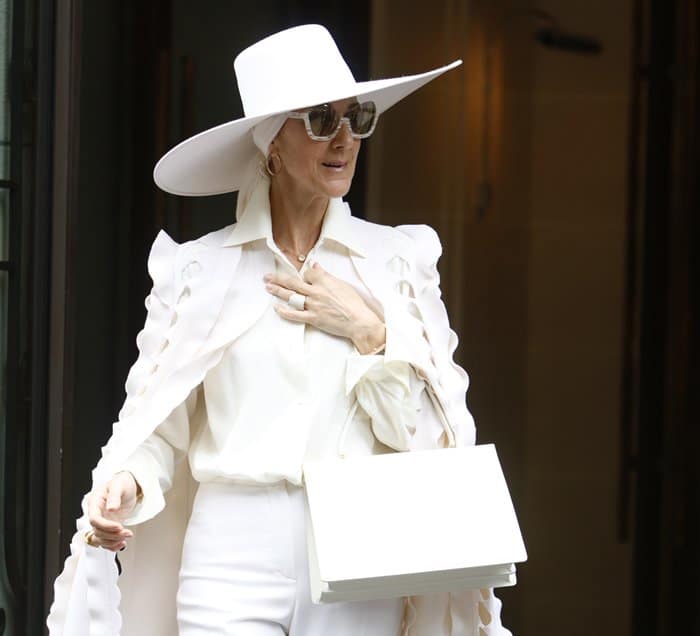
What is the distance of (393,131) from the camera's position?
257 inches

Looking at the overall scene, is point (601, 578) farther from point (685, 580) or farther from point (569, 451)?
point (685, 580)

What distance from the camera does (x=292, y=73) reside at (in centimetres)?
322

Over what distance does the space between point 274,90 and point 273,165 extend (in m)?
0.16

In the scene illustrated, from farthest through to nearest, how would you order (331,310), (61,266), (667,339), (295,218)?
(667,339) → (61,266) → (295,218) → (331,310)

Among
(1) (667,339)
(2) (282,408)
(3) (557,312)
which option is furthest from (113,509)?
(3) (557,312)

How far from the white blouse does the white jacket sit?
0.04 m

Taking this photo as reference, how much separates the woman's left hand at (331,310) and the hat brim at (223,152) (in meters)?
0.27

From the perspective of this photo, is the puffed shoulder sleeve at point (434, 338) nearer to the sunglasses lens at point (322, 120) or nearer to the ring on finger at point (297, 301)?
the ring on finger at point (297, 301)

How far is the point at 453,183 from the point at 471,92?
1.22ft

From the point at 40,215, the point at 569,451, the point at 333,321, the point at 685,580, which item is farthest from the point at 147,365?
the point at 569,451

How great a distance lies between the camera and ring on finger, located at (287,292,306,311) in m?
3.23

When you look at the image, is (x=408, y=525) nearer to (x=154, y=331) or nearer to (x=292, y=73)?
(x=154, y=331)

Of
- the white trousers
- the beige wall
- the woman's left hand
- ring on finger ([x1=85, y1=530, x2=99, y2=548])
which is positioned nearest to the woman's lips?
the woman's left hand

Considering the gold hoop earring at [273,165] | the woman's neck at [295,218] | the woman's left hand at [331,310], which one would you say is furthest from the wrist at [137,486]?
the gold hoop earring at [273,165]
